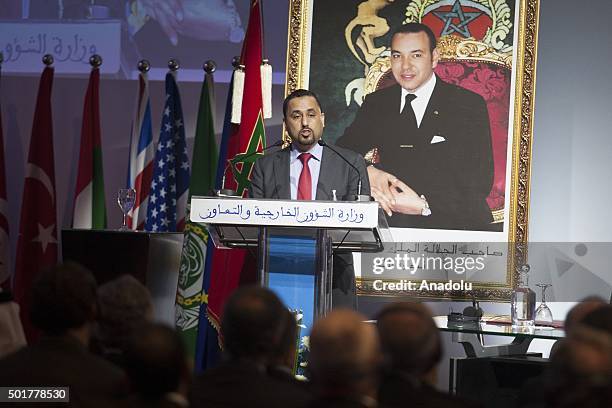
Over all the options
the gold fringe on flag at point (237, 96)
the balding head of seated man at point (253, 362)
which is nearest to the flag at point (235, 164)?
the gold fringe on flag at point (237, 96)

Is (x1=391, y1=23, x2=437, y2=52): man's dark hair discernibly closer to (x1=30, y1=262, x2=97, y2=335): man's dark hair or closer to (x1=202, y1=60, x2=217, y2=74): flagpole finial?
(x1=202, y1=60, x2=217, y2=74): flagpole finial

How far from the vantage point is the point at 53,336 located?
266cm

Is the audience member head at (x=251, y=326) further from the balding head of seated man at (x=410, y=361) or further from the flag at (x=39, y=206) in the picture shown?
the flag at (x=39, y=206)

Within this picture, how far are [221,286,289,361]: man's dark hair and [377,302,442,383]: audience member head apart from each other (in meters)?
0.30

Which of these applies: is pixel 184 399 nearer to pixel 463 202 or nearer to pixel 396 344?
pixel 396 344

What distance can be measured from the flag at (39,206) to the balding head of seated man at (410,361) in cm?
482

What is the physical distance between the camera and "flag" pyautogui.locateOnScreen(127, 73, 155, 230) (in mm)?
6855

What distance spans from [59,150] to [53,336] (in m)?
4.92

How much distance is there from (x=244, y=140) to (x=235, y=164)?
40 centimetres

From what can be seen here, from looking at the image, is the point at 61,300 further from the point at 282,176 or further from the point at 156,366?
the point at 282,176

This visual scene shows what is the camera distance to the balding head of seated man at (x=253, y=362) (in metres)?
2.35

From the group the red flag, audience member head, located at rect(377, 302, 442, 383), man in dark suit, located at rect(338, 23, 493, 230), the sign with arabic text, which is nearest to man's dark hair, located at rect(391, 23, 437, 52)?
man in dark suit, located at rect(338, 23, 493, 230)

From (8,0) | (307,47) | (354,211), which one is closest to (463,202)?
(307,47)

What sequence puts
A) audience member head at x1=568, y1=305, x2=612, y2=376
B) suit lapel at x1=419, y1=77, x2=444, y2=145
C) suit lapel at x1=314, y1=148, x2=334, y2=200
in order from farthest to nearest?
suit lapel at x1=419, y1=77, x2=444, y2=145
suit lapel at x1=314, y1=148, x2=334, y2=200
audience member head at x1=568, y1=305, x2=612, y2=376
